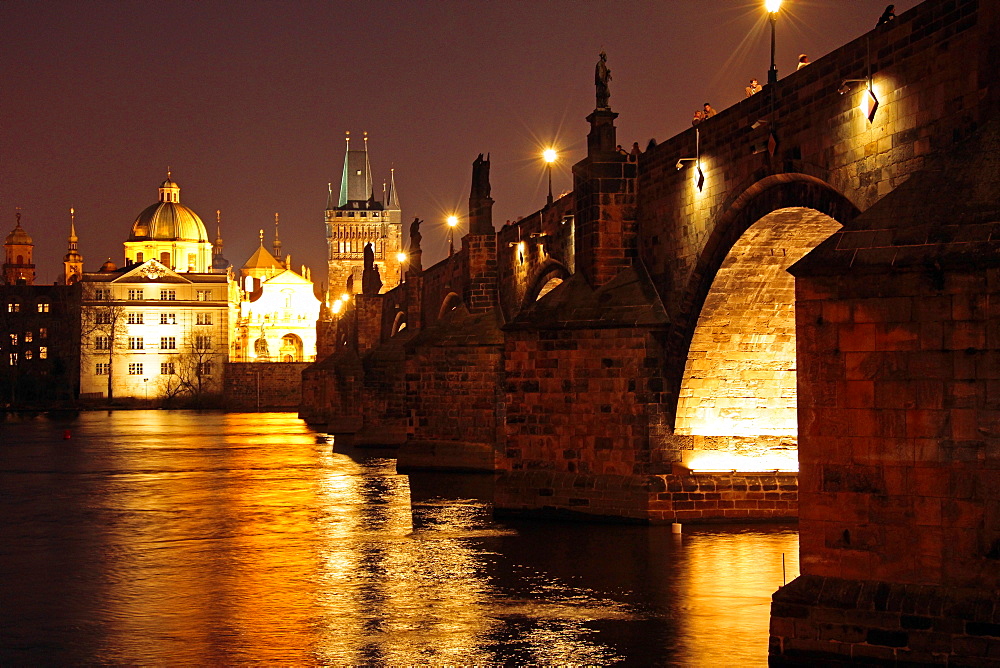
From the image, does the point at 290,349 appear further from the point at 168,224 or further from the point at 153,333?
the point at 168,224

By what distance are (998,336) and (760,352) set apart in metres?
10.4

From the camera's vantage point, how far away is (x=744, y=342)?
2036 centimetres

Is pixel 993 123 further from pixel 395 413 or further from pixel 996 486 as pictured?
pixel 395 413

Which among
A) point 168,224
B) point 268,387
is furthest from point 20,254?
point 268,387

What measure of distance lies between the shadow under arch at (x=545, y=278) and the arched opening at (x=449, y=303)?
841 centimetres

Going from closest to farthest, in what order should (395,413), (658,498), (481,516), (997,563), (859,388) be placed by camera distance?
(997,563)
(859,388)
(658,498)
(481,516)
(395,413)

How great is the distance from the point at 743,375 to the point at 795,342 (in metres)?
4.56

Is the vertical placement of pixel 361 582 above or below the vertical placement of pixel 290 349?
below

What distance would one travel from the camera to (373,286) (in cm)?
6206

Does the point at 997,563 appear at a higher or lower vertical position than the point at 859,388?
lower

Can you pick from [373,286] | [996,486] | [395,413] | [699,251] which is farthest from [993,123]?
[373,286]

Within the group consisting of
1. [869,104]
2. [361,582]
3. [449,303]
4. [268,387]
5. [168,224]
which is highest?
[168,224]

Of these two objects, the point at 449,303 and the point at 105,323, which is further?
the point at 105,323

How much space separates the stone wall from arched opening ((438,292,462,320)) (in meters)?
61.4
